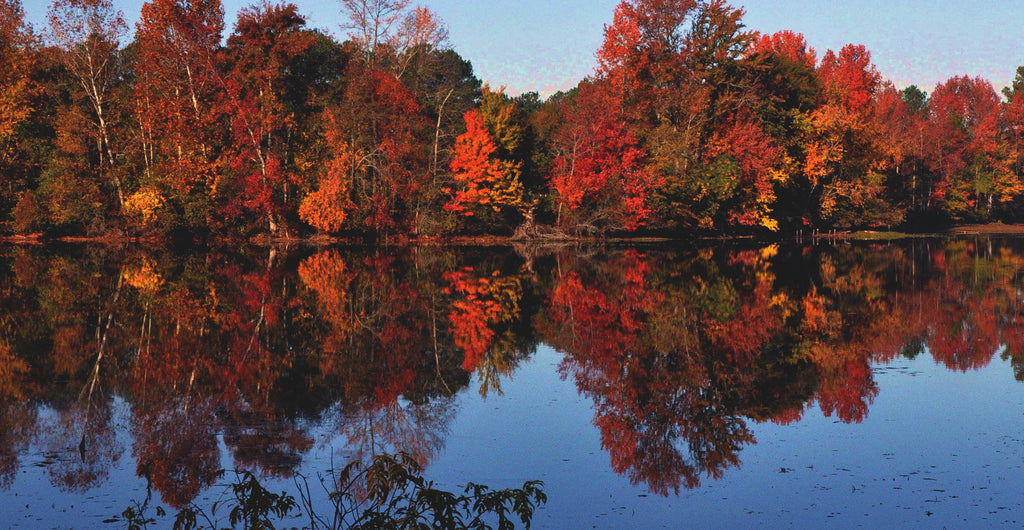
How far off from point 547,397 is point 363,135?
36576 millimetres

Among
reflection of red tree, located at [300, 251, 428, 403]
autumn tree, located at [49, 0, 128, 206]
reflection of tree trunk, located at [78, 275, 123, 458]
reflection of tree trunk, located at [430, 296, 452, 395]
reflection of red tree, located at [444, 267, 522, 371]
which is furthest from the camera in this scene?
autumn tree, located at [49, 0, 128, 206]

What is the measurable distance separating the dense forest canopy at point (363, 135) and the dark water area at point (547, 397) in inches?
Answer: 892

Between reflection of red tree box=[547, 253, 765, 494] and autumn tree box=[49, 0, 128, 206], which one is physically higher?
autumn tree box=[49, 0, 128, 206]

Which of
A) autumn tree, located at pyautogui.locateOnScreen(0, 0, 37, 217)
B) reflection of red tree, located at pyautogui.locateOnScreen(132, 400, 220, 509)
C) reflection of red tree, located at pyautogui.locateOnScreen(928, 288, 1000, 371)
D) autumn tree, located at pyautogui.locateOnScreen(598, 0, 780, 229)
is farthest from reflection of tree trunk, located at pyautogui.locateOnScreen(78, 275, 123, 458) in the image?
autumn tree, located at pyautogui.locateOnScreen(598, 0, 780, 229)

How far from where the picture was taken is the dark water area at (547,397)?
809 centimetres

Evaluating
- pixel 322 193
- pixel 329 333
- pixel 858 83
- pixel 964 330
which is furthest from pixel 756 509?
pixel 858 83

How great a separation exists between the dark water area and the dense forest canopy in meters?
22.7

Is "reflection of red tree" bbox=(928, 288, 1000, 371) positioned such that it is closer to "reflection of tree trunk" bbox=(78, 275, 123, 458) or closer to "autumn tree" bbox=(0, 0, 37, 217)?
"reflection of tree trunk" bbox=(78, 275, 123, 458)

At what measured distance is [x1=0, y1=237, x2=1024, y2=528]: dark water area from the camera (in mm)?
8094

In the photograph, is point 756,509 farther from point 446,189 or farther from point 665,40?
point 665,40

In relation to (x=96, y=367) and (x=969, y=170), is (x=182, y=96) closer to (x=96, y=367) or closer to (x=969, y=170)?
(x=96, y=367)

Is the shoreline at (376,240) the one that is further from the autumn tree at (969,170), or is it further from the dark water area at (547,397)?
the autumn tree at (969,170)

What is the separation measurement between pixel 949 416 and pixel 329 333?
35.5ft

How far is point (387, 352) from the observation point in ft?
49.2
